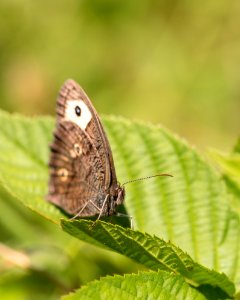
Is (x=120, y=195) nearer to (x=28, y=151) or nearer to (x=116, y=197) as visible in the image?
(x=116, y=197)

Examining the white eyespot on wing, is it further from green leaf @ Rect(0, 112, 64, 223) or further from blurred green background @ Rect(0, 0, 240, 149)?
blurred green background @ Rect(0, 0, 240, 149)

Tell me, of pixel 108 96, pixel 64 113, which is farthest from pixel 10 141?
pixel 108 96

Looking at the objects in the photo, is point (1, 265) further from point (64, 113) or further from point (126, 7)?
point (126, 7)

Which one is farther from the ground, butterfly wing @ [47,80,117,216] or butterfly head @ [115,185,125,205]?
butterfly wing @ [47,80,117,216]

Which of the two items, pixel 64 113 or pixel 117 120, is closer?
pixel 117 120

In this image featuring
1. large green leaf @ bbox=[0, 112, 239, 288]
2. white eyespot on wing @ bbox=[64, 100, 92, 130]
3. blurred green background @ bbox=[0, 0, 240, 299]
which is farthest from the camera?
blurred green background @ bbox=[0, 0, 240, 299]

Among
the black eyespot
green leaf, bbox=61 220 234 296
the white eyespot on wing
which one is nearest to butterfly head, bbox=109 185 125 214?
the white eyespot on wing

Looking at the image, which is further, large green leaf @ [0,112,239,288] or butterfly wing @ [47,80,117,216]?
butterfly wing @ [47,80,117,216]
